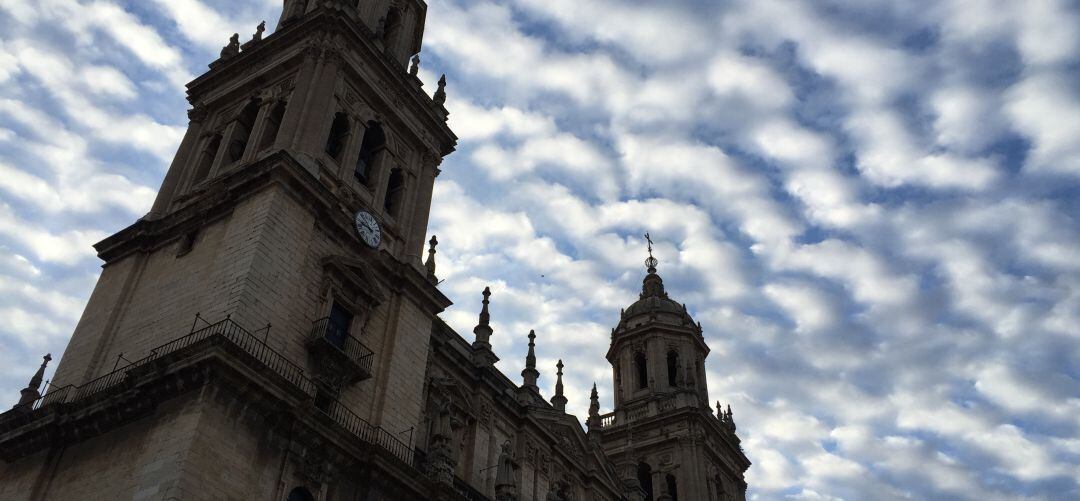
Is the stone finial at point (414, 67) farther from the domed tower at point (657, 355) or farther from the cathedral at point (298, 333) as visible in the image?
the domed tower at point (657, 355)

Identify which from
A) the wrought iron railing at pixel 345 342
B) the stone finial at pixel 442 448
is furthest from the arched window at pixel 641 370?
the wrought iron railing at pixel 345 342

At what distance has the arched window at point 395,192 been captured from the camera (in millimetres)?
29453

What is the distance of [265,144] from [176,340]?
27.2 ft

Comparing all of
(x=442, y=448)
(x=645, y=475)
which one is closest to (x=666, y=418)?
(x=645, y=475)

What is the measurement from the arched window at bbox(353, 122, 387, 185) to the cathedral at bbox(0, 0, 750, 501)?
0.41 ft

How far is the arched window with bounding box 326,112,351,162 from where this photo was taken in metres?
27.9

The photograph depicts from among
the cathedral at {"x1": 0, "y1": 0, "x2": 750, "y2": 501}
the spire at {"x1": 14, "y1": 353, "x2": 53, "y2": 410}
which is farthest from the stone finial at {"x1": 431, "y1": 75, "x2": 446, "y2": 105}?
the spire at {"x1": 14, "y1": 353, "x2": 53, "y2": 410}

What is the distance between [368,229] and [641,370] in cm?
2498

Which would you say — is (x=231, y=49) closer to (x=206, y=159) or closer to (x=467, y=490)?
(x=206, y=159)

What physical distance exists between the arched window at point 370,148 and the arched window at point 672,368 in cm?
2278

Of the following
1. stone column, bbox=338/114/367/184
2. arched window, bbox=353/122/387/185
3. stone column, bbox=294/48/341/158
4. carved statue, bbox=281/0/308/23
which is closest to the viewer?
stone column, bbox=294/48/341/158

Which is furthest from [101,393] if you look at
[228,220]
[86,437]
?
[228,220]

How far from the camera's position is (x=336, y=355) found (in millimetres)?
22922

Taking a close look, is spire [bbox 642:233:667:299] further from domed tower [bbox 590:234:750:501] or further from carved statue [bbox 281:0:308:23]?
carved statue [bbox 281:0:308:23]
